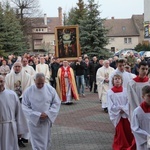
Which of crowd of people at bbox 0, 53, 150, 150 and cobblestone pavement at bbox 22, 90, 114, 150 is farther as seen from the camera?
cobblestone pavement at bbox 22, 90, 114, 150

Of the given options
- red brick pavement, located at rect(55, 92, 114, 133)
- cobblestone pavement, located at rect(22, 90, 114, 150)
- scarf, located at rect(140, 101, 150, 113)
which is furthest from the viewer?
red brick pavement, located at rect(55, 92, 114, 133)

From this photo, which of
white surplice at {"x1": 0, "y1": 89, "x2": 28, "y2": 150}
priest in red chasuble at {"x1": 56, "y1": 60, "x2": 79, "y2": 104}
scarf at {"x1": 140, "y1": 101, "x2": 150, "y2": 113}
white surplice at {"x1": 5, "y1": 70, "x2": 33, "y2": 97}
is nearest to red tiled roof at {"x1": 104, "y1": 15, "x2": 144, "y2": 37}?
priest in red chasuble at {"x1": 56, "y1": 60, "x2": 79, "y2": 104}

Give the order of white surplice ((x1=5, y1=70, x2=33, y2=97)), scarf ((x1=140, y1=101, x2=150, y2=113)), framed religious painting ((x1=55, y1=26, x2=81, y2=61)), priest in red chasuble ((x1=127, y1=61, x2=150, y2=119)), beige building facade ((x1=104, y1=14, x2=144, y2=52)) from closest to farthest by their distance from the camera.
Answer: scarf ((x1=140, y1=101, x2=150, y2=113)), priest in red chasuble ((x1=127, y1=61, x2=150, y2=119)), white surplice ((x1=5, y1=70, x2=33, y2=97)), framed religious painting ((x1=55, y1=26, x2=81, y2=61)), beige building facade ((x1=104, y1=14, x2=144, y2=52))

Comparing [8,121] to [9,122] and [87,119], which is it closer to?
[9,122]

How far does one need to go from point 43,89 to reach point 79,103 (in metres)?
9.33

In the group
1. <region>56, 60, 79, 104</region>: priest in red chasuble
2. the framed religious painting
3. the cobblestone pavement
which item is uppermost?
the framed religious painting

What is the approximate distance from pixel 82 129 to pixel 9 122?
480 cm

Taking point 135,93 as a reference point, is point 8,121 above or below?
below

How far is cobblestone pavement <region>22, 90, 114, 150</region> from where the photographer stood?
31.6 feet

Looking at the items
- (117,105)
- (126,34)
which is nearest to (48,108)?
(117,105)

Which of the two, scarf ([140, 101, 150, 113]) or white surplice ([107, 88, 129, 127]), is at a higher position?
scarf ([140, 101, 150, 113])

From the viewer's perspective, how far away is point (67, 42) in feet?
68.6

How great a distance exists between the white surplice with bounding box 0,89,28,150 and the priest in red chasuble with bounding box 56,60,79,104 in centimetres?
1002

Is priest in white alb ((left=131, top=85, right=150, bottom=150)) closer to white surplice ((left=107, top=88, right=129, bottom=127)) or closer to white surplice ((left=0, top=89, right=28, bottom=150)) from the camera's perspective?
white surplice ((left=0, top=89, right=28, bottom=150))
